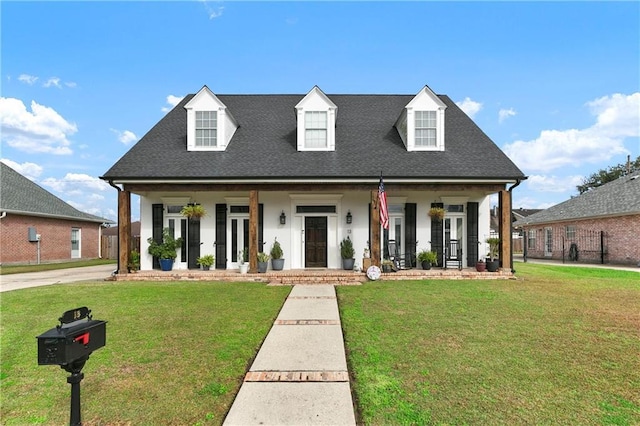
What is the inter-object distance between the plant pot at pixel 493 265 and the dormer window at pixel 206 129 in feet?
36.3

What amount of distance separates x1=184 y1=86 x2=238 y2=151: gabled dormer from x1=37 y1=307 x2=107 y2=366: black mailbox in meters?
11.6

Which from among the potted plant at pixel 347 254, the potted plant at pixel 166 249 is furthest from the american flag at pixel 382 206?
the potted plant at pixel 166 249

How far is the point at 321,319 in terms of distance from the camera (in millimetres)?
6590

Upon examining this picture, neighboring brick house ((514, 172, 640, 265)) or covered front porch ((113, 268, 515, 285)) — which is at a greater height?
neighboring brick house ((514, 172, 640, 265))

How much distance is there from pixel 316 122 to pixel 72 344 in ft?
40.0

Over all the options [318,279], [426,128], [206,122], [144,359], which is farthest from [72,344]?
[426,128]

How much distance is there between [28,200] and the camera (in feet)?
65.0

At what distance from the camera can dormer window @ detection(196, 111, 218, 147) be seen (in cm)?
1371

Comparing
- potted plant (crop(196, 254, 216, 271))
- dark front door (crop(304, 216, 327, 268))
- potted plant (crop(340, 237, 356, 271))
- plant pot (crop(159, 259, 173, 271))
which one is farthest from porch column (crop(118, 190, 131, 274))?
potted plant (crop(340, 237, 356, 271))

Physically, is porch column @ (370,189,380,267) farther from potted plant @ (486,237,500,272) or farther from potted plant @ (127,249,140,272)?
potted plant @ (127,249,140,272)

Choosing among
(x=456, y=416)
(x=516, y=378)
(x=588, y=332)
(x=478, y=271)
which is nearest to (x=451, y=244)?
(x=478, y=271)

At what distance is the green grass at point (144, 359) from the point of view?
323 cm

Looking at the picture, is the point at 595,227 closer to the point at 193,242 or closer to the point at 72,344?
the point at 193,242

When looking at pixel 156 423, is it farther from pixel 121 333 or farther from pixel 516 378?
pixel 516 378
